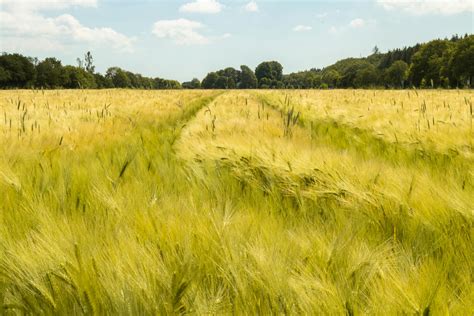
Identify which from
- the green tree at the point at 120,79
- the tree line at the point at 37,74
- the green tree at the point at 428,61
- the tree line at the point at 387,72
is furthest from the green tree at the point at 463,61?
the green tree at the point at 120,79

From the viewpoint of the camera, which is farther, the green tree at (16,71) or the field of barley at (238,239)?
the green tree at (16,71)

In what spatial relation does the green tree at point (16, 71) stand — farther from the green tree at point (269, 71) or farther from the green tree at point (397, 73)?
the green tree at point (269, 71)

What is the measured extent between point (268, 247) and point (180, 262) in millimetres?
276

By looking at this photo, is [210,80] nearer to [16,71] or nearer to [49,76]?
[49,76]

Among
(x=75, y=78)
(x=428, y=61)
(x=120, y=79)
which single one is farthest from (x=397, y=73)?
(x=120, y=79)

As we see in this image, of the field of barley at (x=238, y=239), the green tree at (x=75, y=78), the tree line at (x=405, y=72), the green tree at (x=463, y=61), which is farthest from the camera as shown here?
the green tree at (x=75, y=78)

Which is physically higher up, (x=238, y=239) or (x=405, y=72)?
(x=405, y=72)

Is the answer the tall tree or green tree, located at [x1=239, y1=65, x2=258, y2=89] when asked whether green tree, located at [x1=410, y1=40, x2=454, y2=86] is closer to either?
the tall tree

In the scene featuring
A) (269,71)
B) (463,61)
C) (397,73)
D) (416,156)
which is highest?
(269,71)

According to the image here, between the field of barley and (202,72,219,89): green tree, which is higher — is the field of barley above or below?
below

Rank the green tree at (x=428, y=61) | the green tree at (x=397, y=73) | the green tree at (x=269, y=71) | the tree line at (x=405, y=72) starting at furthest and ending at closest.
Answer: the green tree at (x=269, y=71)
the green tree at (x=397, y=73)
the green tree at (x=428, y=61)
the tree line at (x=405, y=72)

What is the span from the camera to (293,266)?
3.44 feet

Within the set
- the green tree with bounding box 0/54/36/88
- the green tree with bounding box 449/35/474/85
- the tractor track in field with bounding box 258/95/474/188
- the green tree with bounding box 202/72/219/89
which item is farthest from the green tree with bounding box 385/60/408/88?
the tractor track in field with bounding box 258/95/474/188

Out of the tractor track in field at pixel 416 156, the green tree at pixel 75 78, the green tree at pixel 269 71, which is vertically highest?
the green tree at pixel 269 71
